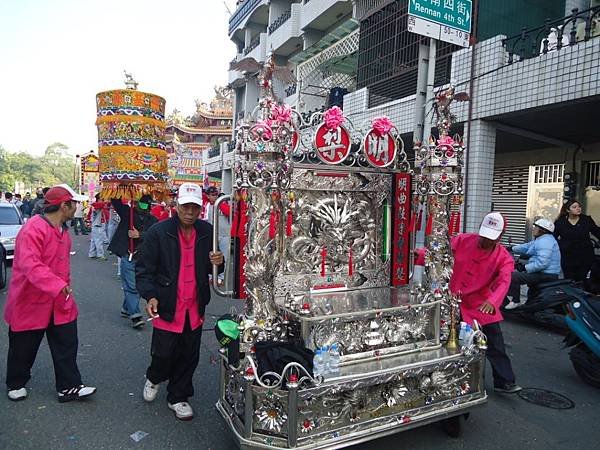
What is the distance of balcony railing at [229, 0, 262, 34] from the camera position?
72.3 feet

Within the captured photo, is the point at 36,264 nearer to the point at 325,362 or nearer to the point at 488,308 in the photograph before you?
the point at 325,362

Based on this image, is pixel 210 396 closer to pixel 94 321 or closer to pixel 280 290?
pixel 280 290

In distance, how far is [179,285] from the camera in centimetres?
309

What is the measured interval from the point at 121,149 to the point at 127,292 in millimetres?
1670

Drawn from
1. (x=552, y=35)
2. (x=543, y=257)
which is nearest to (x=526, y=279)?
(x=543, y=257)

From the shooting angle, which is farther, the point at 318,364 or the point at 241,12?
the point at 241,12

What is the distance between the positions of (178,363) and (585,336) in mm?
3323

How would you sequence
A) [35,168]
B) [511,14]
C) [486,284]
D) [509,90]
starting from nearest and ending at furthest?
[486,284], [509,90], [511,14], [35,168]

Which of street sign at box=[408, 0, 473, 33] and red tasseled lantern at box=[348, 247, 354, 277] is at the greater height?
street sign at box=[408, 0, 473, 33]

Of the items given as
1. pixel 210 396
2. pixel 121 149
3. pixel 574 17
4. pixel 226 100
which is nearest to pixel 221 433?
pixel 210 396

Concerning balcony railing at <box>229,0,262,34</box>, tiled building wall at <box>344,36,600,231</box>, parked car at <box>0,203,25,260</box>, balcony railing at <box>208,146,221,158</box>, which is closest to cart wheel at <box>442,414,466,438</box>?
tiled building wall at <box>344,36,600,231</box>

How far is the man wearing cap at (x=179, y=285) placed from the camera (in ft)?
9.98

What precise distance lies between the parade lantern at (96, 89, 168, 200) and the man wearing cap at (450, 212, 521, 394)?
3440 mm

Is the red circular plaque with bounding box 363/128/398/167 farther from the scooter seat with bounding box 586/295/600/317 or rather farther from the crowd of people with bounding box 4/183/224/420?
the scooter seat with bounding box 586/295/600/317
